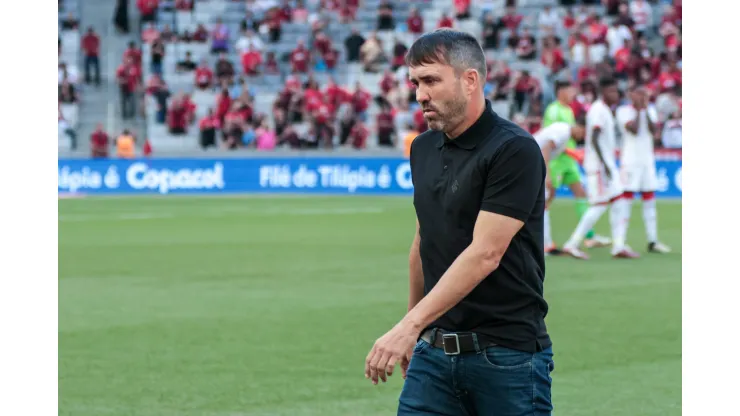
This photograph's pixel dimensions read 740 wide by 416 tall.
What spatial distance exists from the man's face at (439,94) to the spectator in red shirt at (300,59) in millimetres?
35716

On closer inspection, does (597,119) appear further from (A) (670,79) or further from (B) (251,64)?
(B) (251,64)

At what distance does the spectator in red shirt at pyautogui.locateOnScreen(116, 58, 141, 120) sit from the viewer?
1575 inches

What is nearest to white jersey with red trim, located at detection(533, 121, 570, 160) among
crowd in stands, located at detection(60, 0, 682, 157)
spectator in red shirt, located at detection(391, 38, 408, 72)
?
crowd in stands, located at detection(60, 0, 682, 157)

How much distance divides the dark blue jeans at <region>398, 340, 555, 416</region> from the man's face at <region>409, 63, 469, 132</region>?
78 centimetres

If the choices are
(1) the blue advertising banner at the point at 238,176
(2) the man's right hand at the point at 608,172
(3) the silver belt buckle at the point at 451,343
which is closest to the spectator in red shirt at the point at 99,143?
(1) the blue advertising banner at the point at 238,176

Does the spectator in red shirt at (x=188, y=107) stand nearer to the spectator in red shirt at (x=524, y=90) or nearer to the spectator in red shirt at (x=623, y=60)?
the spectator in red shirt at (x=524, y=90)

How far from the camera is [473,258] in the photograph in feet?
13.9

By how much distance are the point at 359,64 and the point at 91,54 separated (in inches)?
337

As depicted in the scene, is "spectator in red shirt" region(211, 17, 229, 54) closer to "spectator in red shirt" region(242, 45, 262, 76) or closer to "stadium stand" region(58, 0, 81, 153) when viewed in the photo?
"spectator in red shirt" region(242, 45, 262, 76)

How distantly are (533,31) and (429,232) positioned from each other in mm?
35181

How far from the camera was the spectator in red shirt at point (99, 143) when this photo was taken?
37.3 meters

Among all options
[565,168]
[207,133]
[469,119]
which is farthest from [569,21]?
[469,119]

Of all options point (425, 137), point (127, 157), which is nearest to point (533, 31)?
point (127, 157)
